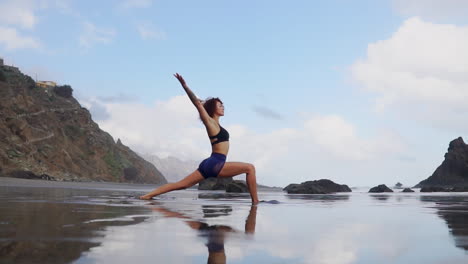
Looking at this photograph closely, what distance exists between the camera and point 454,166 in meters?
59.7

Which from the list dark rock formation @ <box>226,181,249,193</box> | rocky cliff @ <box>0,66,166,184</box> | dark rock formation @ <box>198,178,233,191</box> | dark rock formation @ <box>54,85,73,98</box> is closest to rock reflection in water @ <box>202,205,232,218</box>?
dark rock formation @ <box>226,181,249,193</box>

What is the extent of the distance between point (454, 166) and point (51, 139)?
4978 centimetres

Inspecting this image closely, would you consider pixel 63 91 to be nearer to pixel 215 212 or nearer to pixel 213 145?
pixel 213 145

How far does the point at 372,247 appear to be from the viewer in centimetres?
320

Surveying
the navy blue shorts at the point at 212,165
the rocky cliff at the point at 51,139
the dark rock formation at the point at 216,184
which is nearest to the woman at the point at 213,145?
the navy blue shorts at the point at 212,165

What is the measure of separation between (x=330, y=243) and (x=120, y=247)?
152 cm

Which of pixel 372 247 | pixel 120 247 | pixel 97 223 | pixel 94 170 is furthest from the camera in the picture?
pixel 94 170

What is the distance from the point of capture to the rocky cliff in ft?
138

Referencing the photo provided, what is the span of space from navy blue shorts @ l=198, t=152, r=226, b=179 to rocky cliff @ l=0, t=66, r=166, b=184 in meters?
30.2

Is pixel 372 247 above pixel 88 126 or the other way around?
the other way around

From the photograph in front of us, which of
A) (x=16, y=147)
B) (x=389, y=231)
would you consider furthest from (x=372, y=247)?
(x=16, y=147)

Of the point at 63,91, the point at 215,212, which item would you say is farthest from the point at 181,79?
the point at 63,91

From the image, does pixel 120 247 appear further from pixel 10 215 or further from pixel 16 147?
pixel 16 147

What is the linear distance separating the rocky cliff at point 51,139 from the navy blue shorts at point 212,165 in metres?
30.2
